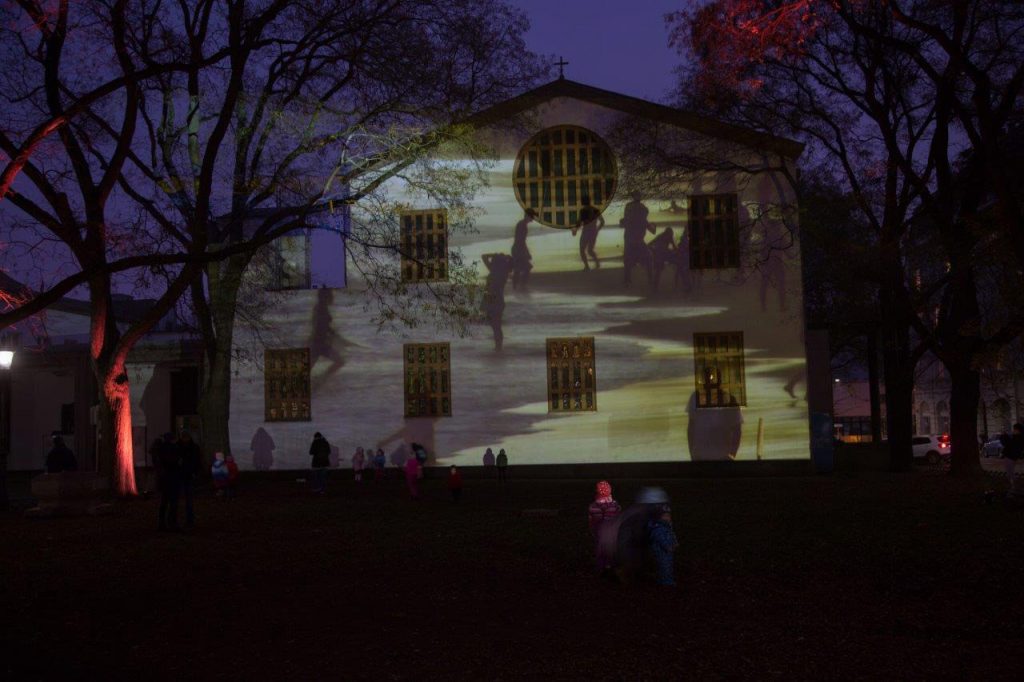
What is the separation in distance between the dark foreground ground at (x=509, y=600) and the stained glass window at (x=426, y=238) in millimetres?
13619

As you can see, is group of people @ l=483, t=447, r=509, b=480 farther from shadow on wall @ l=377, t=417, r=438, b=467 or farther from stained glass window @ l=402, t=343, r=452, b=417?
stained glass window @ l=402, t=343, r=452, b=417

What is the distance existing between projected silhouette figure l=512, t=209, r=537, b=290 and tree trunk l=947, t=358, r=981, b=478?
11913 millimetres

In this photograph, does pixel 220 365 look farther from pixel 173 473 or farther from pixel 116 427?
pixel 173 473

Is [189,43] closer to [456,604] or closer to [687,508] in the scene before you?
[687,508]

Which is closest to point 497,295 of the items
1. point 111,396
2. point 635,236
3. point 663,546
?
point 635,236

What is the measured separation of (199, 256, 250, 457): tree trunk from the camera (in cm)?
2430

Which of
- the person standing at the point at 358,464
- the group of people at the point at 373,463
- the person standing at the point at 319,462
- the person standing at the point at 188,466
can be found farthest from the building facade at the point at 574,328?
the person standing at the point at 188,466

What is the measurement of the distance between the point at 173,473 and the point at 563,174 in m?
17.0

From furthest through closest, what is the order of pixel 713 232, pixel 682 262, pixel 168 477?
pixel 713 232, pixel 682 262, pixel 168 477

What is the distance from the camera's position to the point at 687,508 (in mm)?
18109

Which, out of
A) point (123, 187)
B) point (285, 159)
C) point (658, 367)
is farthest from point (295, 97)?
point (658, 367)

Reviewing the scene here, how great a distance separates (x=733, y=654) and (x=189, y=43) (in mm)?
18836

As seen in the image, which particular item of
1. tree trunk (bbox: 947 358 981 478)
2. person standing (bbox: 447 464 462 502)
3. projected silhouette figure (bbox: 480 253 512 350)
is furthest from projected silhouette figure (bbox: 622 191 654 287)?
person standing (bbox: 447 464 462 502)

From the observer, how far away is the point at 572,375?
28.9m
